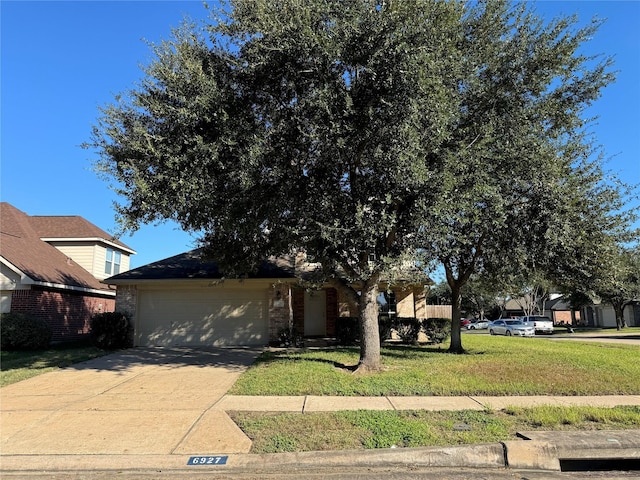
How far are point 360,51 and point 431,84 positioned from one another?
145 cm

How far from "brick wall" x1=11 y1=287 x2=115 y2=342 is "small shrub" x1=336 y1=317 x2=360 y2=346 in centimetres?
1102

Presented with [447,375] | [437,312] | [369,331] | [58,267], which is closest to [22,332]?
[58,267]

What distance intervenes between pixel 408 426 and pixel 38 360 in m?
11.6

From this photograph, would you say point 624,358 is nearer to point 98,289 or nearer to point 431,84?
point 431,84

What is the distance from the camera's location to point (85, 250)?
23.4 m

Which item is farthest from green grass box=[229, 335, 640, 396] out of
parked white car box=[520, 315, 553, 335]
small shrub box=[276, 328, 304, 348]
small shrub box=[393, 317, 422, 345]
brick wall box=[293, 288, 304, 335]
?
parked white car box=[520, 315, 553, 335]

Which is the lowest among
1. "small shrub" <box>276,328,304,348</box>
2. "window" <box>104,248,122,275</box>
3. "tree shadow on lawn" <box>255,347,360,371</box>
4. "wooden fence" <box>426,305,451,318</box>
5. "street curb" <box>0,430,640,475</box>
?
"street curb" <box>0,430,640,475</box>

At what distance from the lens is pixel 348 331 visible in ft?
55.7

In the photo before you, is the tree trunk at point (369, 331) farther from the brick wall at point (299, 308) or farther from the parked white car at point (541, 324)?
the parked white car at point (541, 324)

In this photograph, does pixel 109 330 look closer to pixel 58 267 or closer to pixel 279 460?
pixel 58 267

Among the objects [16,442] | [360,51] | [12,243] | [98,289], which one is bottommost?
[16,442]

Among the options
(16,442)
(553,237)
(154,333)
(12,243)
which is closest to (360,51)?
(553,237)

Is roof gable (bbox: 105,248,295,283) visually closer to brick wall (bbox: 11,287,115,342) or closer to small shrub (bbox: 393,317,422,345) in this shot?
brick wall (bbox: 11,287,115,342)

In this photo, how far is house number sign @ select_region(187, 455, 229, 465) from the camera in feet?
17.6
